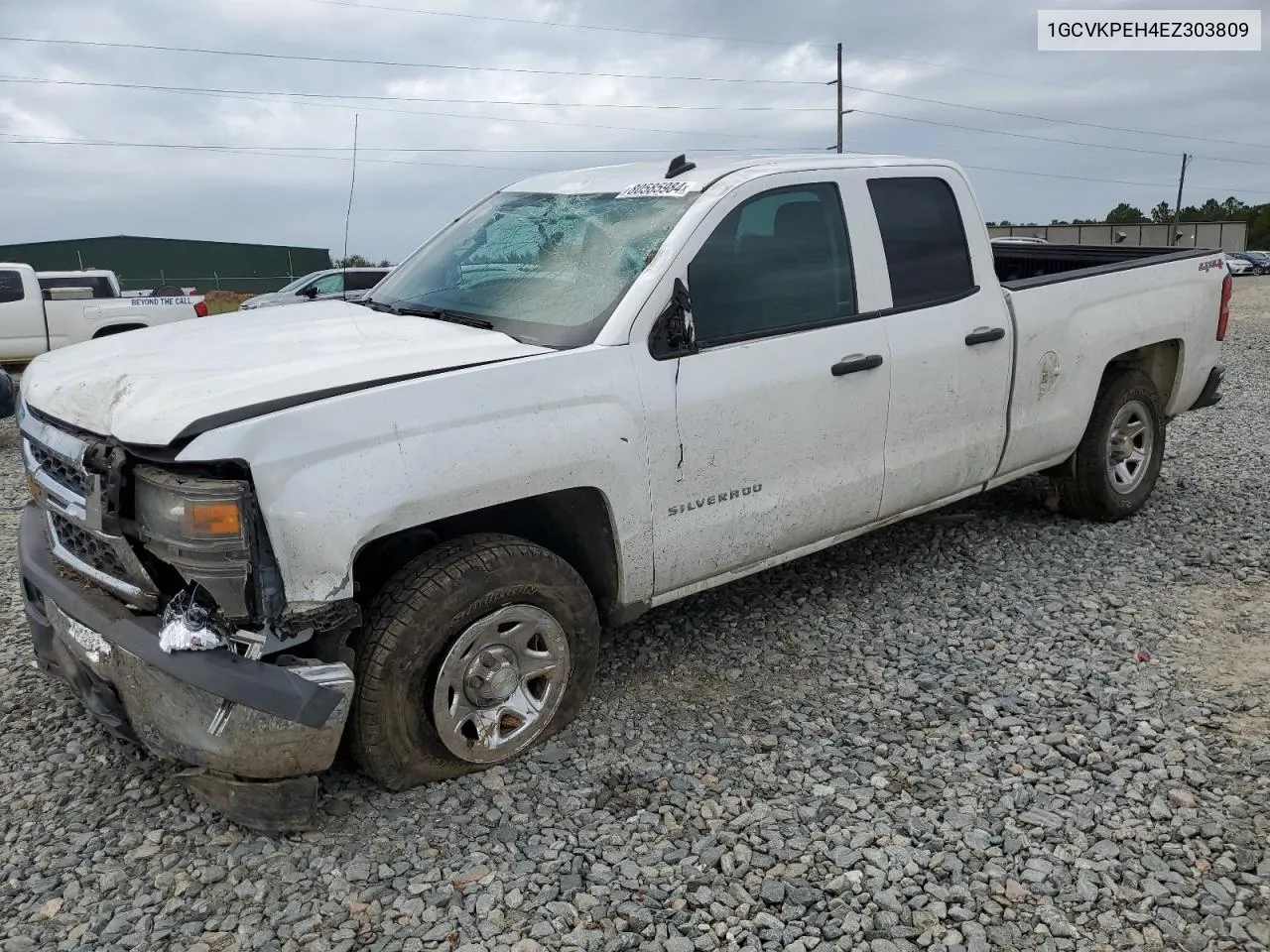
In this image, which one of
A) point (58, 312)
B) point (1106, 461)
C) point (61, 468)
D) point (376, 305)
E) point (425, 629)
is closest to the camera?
point (425, 629)

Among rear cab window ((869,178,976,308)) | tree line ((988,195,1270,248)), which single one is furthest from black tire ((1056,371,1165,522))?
tree line ((988,195,1270,248))

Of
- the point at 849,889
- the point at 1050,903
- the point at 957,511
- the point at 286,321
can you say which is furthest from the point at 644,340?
the point at 957,511

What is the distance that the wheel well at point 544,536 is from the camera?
3279 millimetres

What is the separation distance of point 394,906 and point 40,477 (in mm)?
1756

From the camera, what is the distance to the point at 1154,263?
550 centimetres

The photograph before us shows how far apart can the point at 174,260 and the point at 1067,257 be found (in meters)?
36.2

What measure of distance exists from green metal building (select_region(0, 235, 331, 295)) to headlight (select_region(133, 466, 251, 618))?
115 ft

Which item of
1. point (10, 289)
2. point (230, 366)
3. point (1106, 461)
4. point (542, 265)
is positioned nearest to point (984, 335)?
point (1106, 461)

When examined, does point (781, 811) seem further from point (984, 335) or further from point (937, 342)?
point (984, 335)

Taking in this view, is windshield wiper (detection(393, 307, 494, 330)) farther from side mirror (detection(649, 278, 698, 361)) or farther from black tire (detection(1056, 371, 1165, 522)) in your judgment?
black tire (detection(1056, 371, 1165, 522))

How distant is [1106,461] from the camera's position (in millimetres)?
5496

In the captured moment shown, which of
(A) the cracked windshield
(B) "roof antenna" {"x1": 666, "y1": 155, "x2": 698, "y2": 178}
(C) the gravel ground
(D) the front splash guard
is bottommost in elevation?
(C) the gravel ground

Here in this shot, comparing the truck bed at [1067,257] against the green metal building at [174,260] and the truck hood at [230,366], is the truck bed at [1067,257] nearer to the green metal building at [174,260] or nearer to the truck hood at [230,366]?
the truck hood at [230,366]

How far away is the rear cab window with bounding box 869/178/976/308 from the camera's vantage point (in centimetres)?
423
